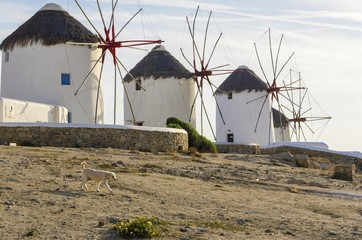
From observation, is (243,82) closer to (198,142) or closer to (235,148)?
(235,148)

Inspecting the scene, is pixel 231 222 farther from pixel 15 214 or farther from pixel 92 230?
pixel 15 214

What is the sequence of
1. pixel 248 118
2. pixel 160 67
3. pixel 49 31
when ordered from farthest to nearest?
pixel 248 118, pixel 160 67, pixel 49 31

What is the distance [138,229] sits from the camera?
31.2 ft

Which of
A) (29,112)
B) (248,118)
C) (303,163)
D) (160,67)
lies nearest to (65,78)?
(29,112)

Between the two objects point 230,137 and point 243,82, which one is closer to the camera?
point 243,82

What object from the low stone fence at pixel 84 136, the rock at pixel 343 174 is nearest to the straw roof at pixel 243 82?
the low stone fence at pixel 84 136

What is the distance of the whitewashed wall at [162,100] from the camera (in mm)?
37219

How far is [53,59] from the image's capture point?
2786 centimetres

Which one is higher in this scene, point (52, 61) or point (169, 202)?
point (52, 61)

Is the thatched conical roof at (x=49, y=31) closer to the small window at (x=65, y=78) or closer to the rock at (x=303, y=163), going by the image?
the small window at (x=65, y=78)

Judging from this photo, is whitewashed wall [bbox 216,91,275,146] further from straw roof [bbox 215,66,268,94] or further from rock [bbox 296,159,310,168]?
rock [bbox 296,159,310,168]

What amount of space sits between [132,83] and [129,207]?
89.6 feet

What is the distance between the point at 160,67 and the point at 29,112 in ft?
43.3

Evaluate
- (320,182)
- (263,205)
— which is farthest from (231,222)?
(320,182)
